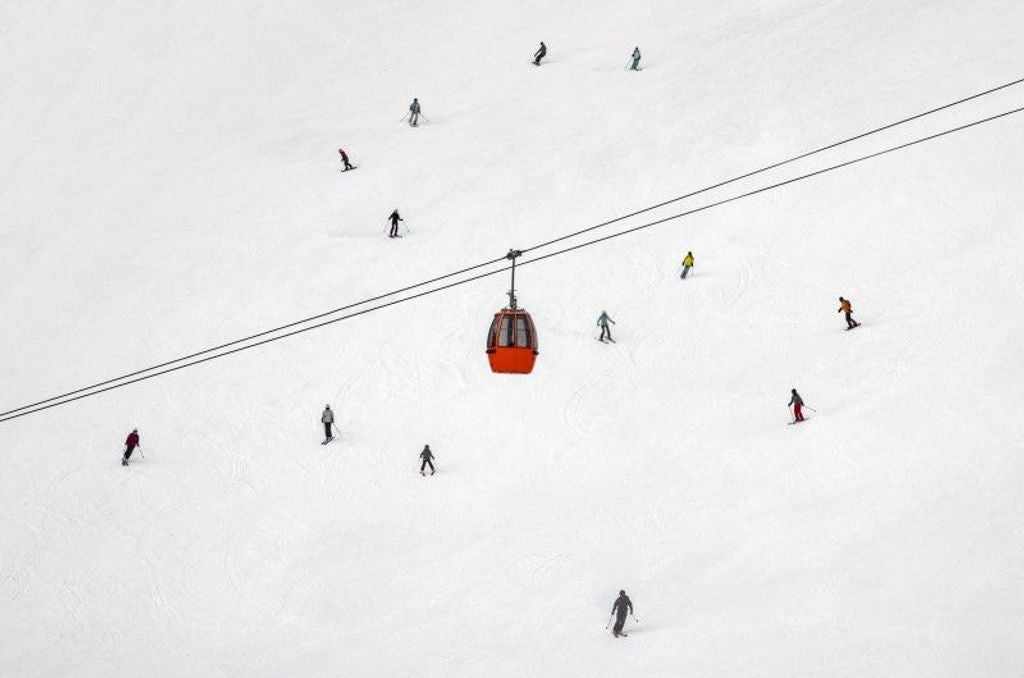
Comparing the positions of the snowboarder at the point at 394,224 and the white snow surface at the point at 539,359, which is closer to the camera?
the white snow surface at the point at 539,359

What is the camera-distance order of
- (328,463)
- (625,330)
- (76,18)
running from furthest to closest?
1. (76,18)
2. (625,330)
3. (328,463)

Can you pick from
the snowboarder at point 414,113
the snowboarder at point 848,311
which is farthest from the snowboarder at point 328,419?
the snowboarder at point 414,113

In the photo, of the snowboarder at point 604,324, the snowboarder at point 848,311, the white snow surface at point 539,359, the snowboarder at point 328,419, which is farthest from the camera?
the snowboarder at point 604,324

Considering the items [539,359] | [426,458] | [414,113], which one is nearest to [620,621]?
[426,458]

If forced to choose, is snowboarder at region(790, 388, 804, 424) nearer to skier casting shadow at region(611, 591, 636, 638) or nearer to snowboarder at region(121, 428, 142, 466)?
skier casting shadow at region(611, 591, 636, 638)

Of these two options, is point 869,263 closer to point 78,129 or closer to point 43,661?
point 43,661

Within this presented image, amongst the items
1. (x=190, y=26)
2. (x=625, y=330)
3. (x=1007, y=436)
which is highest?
(x=190, y=26)

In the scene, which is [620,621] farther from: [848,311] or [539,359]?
[848,311]

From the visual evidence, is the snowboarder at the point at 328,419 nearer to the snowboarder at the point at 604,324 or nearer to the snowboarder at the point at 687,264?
the snowboarder at the point at 604,324

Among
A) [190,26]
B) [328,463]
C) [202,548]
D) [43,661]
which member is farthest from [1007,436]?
[190,26]
